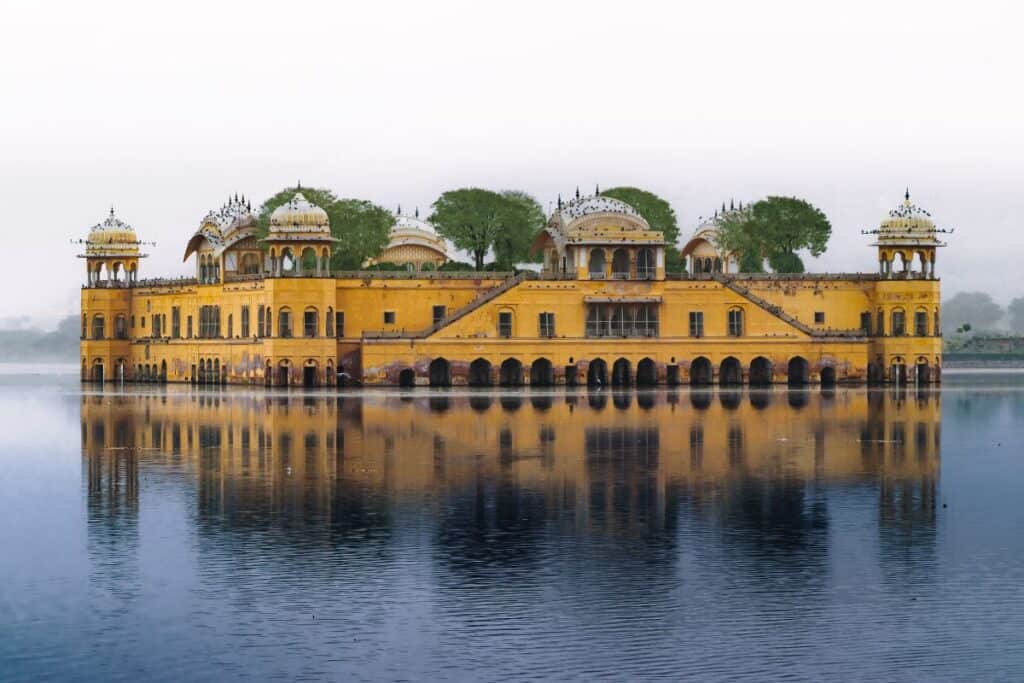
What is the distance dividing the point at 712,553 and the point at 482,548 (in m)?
3.67

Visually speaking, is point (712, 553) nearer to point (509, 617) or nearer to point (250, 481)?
point (509, 617)

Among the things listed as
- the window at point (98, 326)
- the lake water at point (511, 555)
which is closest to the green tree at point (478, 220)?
the window at point (98, 326)

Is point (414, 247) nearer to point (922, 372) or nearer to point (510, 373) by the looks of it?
point (510, 373)

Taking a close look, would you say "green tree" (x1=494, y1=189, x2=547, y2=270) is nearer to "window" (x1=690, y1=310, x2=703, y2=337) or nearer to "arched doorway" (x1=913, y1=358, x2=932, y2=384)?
"window" (x1=690, y1=310, x2=703, y2=337)

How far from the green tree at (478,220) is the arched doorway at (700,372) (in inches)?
593

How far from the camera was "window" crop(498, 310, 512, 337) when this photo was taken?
300ft

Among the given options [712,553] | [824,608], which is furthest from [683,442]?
[824,608]

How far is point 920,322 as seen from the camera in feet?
320

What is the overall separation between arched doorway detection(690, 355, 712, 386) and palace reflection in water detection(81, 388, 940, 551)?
824 inches

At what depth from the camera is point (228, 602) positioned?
2533 centimetres

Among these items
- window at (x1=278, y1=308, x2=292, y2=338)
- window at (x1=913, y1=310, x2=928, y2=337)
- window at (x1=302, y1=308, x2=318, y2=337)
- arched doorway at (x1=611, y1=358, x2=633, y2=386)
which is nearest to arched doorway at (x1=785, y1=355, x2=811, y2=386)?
window at (x1=913, y1=310, x2=928, y2=337)

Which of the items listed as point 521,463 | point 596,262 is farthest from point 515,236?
point 521,463

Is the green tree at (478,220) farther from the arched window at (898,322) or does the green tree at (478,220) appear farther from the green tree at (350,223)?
the arched window at (898,322)

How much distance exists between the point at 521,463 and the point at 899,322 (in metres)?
56.5
